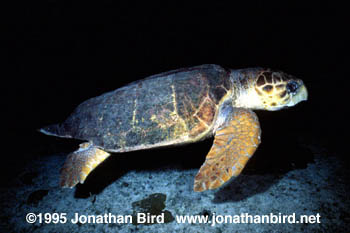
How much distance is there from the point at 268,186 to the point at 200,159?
2.87 ft

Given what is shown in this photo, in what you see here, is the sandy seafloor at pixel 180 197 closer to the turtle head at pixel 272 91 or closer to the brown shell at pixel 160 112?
the brown shell at pixel 160 112

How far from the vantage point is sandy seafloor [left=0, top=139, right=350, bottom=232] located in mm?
1243

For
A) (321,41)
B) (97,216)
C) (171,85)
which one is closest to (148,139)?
(171,85)

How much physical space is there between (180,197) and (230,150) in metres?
0.78

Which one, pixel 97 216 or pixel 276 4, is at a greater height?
pixel 276 4

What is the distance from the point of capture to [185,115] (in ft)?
4.50

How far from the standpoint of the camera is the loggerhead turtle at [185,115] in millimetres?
1324

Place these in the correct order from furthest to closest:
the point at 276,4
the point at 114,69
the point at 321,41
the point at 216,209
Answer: the point at 276,4, the point at 321,41, the point at 114,69, the point at 216,209

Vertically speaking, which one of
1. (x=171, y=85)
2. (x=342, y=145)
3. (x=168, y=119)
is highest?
(x=171, y=85)

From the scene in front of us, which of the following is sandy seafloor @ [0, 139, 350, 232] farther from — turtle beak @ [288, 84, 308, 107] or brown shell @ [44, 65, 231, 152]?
turtle beak @ [288, 84, 308, 107]

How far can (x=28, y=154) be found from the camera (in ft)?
8.74

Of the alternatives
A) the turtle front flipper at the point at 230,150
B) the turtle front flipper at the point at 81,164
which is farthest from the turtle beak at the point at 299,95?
the turtle front flipper at the point at 81,164

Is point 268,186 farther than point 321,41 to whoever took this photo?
No

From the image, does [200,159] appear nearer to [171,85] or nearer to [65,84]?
[171,85]
